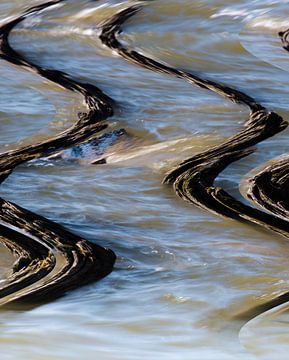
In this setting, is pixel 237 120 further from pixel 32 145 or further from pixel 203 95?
pixel 32 145

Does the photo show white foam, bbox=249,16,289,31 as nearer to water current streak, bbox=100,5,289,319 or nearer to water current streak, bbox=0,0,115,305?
water current streak, bbox=100,5,289,319

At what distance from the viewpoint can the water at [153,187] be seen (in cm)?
148

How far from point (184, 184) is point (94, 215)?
304mm

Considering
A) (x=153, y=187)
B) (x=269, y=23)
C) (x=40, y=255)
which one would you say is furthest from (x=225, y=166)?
(x=269, y=23)

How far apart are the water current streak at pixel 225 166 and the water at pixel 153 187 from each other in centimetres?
3

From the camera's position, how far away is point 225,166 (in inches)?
97.1

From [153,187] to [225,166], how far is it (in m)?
0.24

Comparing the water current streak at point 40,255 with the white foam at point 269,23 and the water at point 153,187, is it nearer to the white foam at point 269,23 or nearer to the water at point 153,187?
the water at point 153,187

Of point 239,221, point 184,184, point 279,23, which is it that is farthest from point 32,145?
point 279,23

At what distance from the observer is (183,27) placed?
3.74m

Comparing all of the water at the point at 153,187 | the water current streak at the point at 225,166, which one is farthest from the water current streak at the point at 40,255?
the water current streak at the point at 225,166

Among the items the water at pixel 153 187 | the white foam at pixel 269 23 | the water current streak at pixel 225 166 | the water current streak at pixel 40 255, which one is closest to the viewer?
the water at pixel 153 187

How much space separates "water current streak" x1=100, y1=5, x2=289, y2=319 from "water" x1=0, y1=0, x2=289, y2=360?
3 centimetres

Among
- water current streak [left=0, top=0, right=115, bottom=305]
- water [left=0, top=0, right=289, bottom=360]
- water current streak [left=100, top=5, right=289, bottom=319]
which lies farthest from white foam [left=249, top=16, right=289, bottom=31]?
water current streak [left=0, top=0, right=115, bottom=305]
